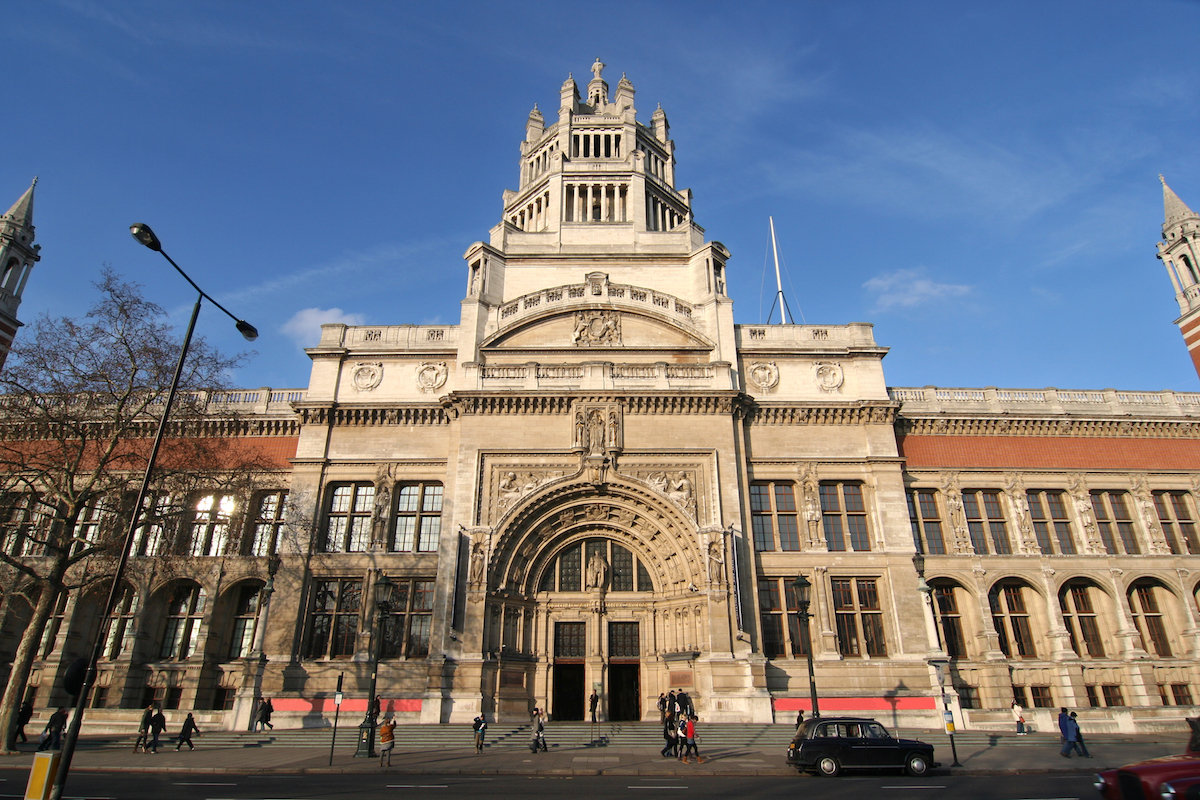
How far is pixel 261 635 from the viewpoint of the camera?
92.3 feet

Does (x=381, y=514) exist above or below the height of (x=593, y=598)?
above

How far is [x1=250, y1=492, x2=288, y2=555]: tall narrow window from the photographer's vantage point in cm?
3108

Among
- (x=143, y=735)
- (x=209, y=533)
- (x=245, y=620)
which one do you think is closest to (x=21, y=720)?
(x=143, y=735)

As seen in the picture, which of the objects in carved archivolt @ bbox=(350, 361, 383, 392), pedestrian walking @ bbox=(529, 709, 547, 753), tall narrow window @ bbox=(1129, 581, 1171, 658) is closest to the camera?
pedestrian walking @ bbox=(529, 709, 547, 753)

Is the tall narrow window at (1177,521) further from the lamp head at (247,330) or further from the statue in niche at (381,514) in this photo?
the lamp head at (247,330)

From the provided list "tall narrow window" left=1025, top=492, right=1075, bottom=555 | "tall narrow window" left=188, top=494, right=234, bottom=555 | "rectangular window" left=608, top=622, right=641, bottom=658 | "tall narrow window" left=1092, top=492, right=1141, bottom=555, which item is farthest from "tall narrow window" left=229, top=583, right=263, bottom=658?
"tall narrow window" left=1092, top=492, right=1141, bottom=555

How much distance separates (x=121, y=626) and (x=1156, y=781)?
36.6 m

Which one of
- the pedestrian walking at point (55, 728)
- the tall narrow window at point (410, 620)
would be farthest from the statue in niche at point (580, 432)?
the pedestrian walking at point (55, 728)

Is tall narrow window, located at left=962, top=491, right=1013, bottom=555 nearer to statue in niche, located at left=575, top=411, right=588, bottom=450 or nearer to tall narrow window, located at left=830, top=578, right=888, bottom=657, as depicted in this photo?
tall narrow window, located at left=830, top=578, right=888, bottom=657

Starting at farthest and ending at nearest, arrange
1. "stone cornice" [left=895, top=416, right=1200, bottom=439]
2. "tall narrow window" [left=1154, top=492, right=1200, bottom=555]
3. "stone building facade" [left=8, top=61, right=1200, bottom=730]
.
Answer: "stone cornice" [left=895, top=416, right=1200, bottom=439] < "tall narrow window" [left=1154, top=492, right=1200, bottom=555] < "stone building facade" [left=8, top=61, right=1200, bottom=730]

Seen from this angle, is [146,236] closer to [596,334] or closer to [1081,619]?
[596,334]

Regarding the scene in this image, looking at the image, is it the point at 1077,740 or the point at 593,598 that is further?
the point at 593,598

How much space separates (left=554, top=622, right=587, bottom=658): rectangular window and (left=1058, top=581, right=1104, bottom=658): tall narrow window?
22014mm

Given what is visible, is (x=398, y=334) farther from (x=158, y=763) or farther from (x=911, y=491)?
(x=911, y=491)
